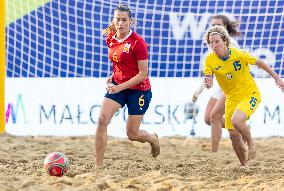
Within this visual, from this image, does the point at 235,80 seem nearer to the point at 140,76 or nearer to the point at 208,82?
the point at 208,82

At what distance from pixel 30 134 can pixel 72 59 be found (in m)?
1.26

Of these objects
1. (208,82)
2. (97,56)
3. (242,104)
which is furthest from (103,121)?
(97,56)

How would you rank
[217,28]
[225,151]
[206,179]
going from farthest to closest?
[225,151]
[217,28]
[206,179]

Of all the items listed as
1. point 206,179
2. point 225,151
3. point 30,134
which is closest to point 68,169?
point 206,179

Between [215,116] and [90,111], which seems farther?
[90,111]

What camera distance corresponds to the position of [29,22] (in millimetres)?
12055

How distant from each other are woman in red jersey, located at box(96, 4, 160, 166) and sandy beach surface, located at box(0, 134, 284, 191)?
0.42 metres

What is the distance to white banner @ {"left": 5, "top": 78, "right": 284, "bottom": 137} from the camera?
465 inches

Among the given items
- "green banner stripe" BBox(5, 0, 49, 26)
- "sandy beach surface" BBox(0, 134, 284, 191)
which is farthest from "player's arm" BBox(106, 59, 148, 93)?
"green banner stripe" BBox(5, 0, 49, 26)

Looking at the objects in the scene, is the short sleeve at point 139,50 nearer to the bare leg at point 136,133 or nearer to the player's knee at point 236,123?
the bare leg at point 136,133

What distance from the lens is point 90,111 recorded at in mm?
11852

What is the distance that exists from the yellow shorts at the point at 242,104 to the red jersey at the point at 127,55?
3.10 ft

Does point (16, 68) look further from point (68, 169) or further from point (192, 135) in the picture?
point (68, 169)

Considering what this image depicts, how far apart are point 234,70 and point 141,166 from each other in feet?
4.41
